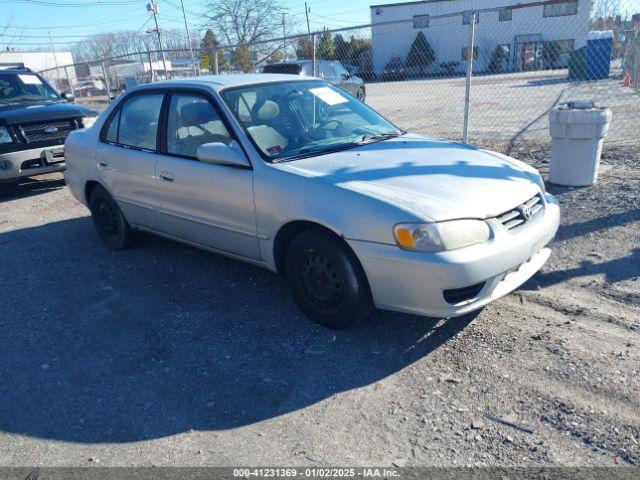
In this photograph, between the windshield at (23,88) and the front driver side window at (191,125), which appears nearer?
the front driver side window at (191,125)

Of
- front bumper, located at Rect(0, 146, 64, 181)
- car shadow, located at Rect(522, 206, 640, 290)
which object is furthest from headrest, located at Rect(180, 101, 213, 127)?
front bumper, located at Rect(0, 146, 64, 181)

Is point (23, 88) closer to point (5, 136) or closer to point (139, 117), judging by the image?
point (5, 136)

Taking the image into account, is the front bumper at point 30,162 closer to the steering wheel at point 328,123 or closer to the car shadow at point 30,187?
the car shadow at point 30,187

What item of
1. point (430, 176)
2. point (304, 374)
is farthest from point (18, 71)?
point (304, 374)

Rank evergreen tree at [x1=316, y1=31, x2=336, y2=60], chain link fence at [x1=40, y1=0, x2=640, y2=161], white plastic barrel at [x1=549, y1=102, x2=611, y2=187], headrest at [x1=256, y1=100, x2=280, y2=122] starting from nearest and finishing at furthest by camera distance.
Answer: headrest at [x1=256, y1=100, x2=280, y2=122]
white plastic barrel at [x1=549, y1=102, x2=611, y2=187]
chain link fence at [x1=40, y1=0, x2=640, y2=161]
evergreen tree at [x1=316, y1=31, x2=336, y2=60]

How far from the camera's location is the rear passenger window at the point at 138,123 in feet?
15.4

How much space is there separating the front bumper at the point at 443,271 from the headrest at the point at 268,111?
1453 millimetres

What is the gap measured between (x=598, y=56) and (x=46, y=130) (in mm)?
26174

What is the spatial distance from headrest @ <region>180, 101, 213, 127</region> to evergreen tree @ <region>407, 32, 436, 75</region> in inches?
1236

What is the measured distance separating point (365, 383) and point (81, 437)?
5.13 feet

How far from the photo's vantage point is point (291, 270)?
370 cm

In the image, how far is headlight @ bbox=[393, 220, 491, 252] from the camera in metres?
3.03

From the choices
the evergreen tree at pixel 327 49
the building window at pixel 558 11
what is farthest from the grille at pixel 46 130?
the building window at pixel 558 11

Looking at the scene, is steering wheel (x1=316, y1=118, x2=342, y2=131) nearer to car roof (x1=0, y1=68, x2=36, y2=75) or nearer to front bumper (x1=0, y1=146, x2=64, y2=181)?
front bumper (x1=0, y1=146, x2=64, y2=181)
